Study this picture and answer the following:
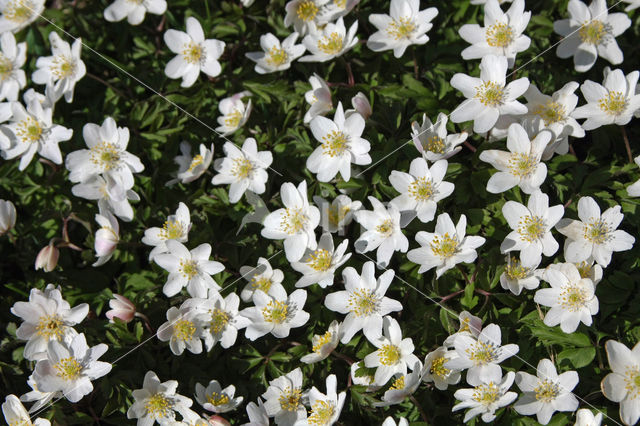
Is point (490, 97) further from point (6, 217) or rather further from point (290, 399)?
point (6, 217)

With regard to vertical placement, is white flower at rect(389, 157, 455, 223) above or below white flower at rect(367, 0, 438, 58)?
below

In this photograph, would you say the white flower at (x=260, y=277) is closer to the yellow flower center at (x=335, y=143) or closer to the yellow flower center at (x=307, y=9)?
the yellow flower center at (x=335, y=143)

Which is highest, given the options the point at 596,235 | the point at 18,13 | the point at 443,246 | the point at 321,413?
the point at 18,13

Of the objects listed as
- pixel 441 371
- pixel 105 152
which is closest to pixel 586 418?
pixel 441 371

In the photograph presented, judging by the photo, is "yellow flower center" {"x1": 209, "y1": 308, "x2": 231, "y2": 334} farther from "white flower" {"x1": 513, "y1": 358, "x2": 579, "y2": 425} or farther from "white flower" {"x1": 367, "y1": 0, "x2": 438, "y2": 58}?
"white flower" {"x1": 367, "y1": 0, "x2": 438, "y2": 58}

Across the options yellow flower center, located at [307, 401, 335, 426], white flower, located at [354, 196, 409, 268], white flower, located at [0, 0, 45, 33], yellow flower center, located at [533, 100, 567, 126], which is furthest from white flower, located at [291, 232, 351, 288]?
white flower, located at [0, 0, 45, 33]

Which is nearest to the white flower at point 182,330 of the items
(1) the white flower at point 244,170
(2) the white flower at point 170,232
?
(2) the white flower at point 170,232
